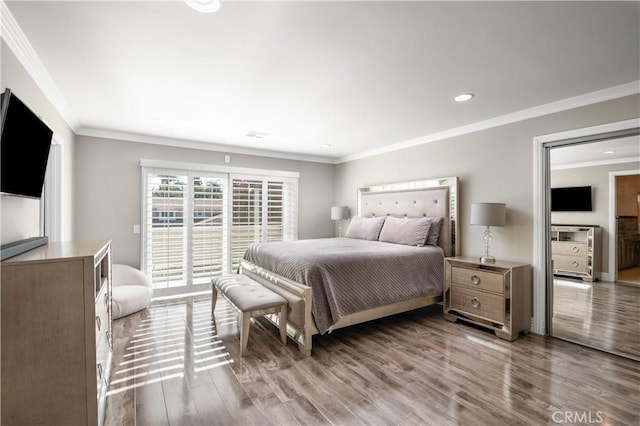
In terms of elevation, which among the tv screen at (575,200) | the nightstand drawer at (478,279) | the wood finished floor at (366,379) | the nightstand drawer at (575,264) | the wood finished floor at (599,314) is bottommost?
the wood finished floor at (366,379)

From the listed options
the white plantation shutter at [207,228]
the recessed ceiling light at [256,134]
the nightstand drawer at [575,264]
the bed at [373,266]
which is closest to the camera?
the bed at [373,266]

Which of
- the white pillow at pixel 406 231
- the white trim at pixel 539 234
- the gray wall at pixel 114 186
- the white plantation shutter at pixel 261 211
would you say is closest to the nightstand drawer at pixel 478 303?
the white trim at pixel 539 234

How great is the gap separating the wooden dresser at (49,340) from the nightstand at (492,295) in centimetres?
331

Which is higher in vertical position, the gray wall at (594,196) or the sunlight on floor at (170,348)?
the gray wall at (594,196)

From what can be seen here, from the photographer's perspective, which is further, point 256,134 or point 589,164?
point 256,134

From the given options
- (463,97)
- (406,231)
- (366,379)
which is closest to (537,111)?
(463,97)

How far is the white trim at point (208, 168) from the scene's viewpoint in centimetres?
445

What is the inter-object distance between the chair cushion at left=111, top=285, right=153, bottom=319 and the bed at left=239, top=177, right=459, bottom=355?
123 cm

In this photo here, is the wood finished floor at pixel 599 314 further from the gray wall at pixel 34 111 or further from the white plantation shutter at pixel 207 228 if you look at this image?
the gray wall at pixel 34 111

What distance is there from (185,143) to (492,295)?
15.1 ft

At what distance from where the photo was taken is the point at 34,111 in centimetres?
234

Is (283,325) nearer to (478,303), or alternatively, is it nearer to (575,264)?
(478,303)

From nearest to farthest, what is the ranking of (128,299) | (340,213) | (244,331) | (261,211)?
(244,331), (128,299), (261,211), (340,213)

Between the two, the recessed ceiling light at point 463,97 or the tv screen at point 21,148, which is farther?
the recessed ceiling light at point 463,97
